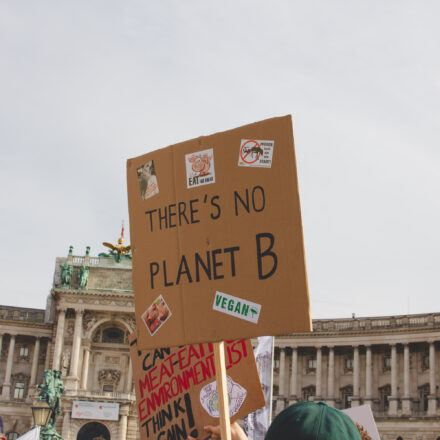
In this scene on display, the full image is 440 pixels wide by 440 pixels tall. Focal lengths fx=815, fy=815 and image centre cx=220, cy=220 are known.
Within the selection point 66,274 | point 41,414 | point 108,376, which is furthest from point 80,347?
point 41,414

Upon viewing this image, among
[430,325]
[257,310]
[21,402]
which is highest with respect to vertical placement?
[430,325]

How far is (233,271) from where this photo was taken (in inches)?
276

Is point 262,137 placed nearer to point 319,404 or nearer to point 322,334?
point 319,404

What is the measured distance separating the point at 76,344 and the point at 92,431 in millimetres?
7619

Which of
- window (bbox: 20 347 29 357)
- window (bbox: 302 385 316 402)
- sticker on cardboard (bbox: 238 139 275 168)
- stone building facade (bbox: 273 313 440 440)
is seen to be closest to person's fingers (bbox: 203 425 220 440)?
sticker on cardboard (bbox: 238 139 275 168)

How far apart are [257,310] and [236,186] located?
1.17m

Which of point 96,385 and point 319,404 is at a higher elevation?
point 96,385

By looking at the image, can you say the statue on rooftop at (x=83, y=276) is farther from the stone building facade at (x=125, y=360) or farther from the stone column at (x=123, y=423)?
the stone column at (x=123, y=423)

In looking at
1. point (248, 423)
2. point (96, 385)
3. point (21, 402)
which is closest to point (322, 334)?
point (96, 385)

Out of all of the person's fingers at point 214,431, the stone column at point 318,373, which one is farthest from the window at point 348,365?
the person's fingers at point 214,431

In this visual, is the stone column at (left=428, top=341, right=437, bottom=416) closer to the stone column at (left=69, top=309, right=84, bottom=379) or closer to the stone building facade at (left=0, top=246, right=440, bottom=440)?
the stone building facade at (left=0, top=246, right=440, bottom=440)

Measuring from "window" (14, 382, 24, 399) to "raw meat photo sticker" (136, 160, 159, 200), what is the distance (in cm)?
7032

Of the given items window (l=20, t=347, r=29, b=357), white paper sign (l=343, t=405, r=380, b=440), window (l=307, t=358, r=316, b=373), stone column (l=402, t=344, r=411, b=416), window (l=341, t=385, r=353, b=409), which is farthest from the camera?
window (l=20, t=347, r=29, b=357)

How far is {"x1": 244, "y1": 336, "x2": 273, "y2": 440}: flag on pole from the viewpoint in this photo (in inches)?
882
